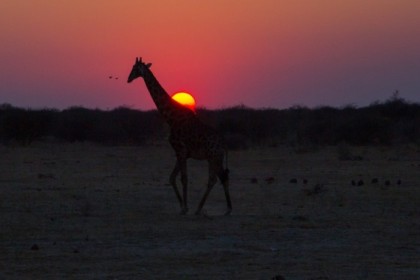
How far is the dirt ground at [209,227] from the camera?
40.3ft

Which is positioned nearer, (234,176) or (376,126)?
(234,176)

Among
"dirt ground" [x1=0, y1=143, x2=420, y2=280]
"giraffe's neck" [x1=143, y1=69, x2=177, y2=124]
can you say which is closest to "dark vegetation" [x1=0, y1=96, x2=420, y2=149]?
"dirt ground" [x1=0, y1=143, x2=420, y2=280]

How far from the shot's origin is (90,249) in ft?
45.1

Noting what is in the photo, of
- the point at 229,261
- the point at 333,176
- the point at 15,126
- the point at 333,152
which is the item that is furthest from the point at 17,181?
the point at 15,126

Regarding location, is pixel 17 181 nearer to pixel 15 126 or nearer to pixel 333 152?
pixel 333 152

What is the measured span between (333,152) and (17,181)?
21798 mm

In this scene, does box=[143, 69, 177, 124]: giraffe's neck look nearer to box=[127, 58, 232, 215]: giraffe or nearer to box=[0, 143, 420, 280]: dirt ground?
box=[127, 58, 232, 215]: giraffe

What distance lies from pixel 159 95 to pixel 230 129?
4403cm

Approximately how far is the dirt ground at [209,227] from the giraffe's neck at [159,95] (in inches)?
75.1

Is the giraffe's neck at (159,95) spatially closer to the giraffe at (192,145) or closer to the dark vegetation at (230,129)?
the giraffe at (192,145)

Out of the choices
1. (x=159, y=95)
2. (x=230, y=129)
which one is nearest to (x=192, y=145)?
(x=159, y=95)

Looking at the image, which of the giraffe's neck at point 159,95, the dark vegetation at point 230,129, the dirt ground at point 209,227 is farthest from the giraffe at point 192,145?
the dark vegetation at point 230,129

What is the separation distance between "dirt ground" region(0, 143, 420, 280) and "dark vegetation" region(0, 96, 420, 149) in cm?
2612

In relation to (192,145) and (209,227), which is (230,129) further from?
(209,227)
